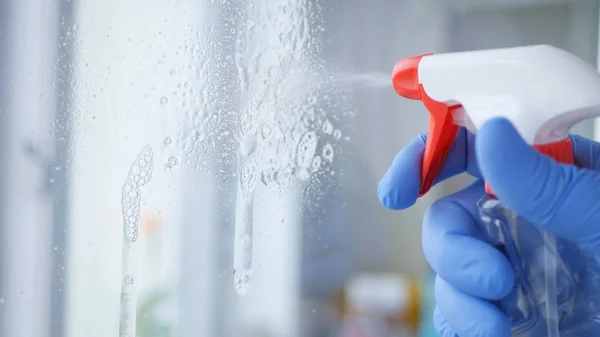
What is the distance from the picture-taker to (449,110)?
1.64 ft

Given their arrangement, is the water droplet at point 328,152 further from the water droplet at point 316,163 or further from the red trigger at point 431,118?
the red trigger at point 431,118

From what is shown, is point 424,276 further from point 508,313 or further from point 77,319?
point 77,319

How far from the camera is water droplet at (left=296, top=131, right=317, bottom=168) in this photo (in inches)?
30.7

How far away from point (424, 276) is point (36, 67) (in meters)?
0.56

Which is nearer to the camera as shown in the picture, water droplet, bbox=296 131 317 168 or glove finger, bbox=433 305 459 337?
glove finger, bbox=433 305 459 337

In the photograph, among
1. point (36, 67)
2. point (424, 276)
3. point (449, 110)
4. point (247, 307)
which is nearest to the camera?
point (449, 110)

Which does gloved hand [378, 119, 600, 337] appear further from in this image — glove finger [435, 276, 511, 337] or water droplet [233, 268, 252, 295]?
water droplet [233, 268, 252, 295]

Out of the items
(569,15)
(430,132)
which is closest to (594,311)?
(430,132)

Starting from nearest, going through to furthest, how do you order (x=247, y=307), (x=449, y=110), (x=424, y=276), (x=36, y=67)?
(x=449, y=110), (x=36, y=67), (x=247, y=307), (x=424, y=276)

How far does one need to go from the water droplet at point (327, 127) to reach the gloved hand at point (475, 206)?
246 mm

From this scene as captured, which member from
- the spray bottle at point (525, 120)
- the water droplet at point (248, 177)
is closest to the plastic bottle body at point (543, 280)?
the spray bottle at point (525, 120)

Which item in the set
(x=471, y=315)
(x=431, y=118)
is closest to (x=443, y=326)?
(x=471, y=315)

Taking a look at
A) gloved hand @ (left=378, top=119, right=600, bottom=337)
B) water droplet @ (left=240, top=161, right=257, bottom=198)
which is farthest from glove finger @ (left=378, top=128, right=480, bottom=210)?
water droplet @ (left=240, top=161, right=257, bottom=198)

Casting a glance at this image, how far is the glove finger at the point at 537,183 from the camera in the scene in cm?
40
